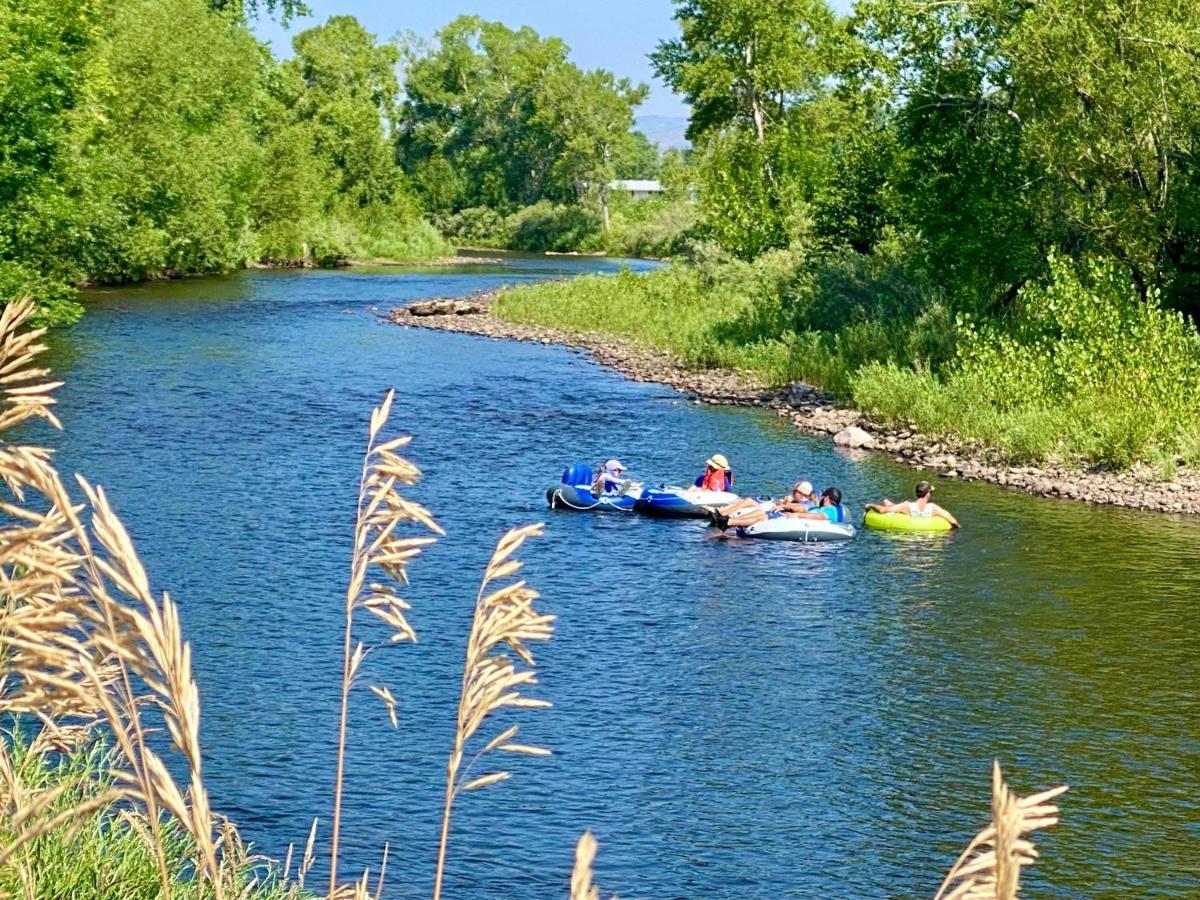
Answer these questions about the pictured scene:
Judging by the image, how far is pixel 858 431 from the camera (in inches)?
1265

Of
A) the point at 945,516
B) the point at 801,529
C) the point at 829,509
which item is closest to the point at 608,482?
the point at 801,529

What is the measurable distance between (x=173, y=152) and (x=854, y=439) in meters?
42.8

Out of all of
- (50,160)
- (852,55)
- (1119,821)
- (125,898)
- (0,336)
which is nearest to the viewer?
(0,336)

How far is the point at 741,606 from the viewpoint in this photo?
20922mm

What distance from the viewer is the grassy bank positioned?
95.7 ft

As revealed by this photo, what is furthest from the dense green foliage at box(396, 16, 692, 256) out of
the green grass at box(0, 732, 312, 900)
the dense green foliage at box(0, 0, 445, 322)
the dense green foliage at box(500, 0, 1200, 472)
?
the green grass at box(0, 732, 312, 900)

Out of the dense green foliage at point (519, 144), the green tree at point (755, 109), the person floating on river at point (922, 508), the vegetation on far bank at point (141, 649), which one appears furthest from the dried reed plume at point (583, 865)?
the dense green foliage at point (519, 144)

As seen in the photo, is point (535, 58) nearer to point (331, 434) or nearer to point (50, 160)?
point (50, 160)

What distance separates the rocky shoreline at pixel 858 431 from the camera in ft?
89.5

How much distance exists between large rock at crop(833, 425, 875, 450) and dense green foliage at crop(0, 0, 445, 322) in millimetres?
19612

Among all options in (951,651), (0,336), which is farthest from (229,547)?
(0,336)

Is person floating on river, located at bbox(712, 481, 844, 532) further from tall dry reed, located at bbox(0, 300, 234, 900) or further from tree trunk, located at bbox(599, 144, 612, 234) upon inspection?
tree trunk, located at bbox(599, 144, 612, 234)

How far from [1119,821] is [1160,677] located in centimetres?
450

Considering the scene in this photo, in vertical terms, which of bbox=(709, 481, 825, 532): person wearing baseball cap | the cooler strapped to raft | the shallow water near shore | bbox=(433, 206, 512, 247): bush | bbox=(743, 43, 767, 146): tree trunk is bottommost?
the shallow water near shore
